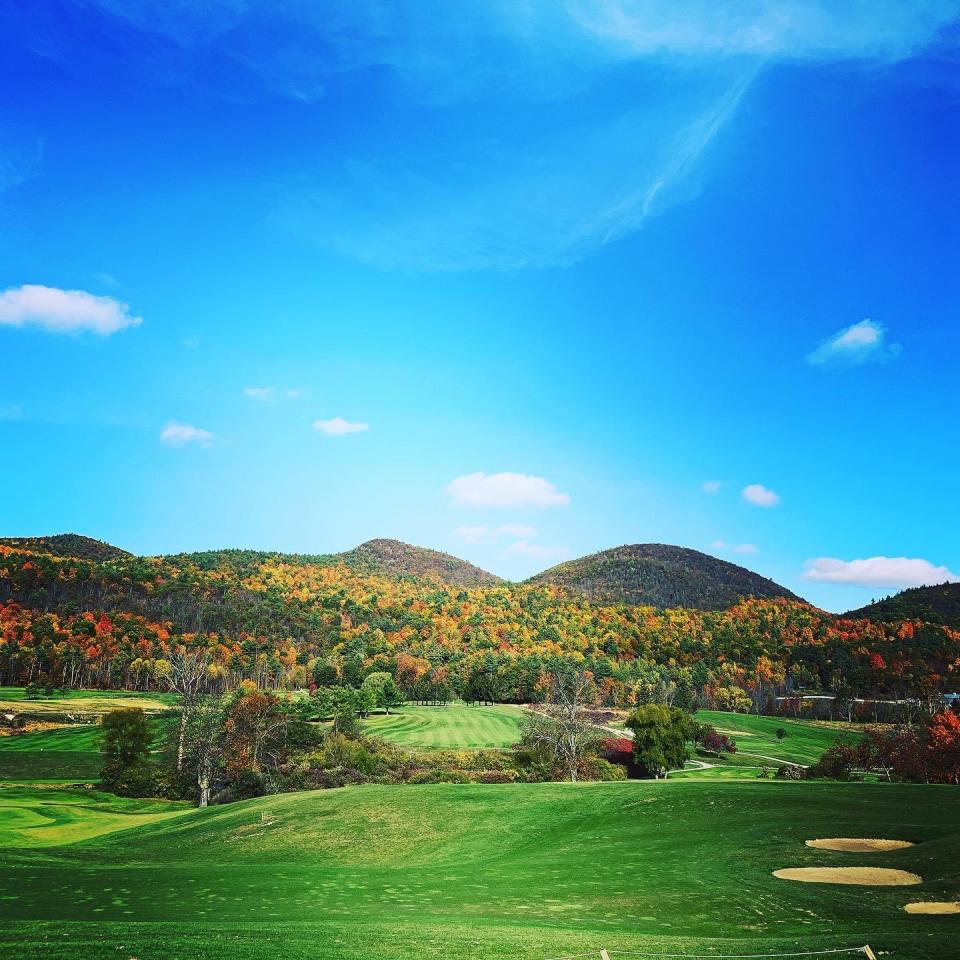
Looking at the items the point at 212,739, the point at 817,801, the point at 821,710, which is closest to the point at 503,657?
the point at 821,710

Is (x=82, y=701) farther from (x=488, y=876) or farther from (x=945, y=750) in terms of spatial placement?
(x=945, y=750)

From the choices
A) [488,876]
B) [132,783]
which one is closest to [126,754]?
[132,783]

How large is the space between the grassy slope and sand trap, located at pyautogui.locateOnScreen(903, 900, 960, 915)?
0.52 meters

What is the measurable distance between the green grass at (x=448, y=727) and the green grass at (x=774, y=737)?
39.1 metres

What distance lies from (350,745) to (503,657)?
11434 cm

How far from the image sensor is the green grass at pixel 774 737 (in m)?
107

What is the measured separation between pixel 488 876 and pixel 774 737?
387 feet

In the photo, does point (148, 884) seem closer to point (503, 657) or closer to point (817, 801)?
point (817, 801)

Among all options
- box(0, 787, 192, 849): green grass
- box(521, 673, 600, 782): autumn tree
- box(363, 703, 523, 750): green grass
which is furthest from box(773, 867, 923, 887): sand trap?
box(363, 703, 523, 750): green grass

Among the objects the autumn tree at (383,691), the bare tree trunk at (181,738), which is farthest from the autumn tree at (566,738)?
the autumn tree at (383,691)

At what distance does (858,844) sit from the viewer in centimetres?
2964

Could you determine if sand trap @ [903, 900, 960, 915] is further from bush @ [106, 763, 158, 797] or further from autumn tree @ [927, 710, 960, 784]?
bush @ [106, 763, 158, 797]

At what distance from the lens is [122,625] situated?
19038 centimetres

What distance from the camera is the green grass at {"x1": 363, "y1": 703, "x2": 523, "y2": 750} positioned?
105000mm
